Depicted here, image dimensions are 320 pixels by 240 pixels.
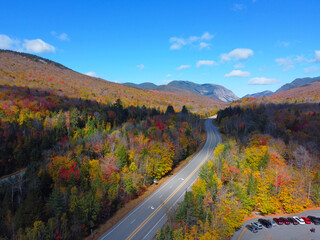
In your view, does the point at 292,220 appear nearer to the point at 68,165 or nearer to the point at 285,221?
the point at 285,221

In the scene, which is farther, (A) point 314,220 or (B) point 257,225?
(A) point 314,220

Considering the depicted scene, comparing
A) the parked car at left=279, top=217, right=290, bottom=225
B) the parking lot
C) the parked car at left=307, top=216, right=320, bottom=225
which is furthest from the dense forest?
the parked car at left=307, top=216, right=320, bottom=225

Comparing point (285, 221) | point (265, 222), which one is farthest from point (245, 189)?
point (285, 221)

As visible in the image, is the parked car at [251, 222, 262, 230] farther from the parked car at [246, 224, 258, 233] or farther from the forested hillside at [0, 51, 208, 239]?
the forested hillside at [0, 51, 208, 239]

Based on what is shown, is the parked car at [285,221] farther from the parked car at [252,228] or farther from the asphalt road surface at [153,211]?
the asphalt road surface at [153,211]

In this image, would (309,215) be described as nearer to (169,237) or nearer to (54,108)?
(169,237)

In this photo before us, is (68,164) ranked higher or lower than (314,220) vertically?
higher

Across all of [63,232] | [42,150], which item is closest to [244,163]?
[63,232]
